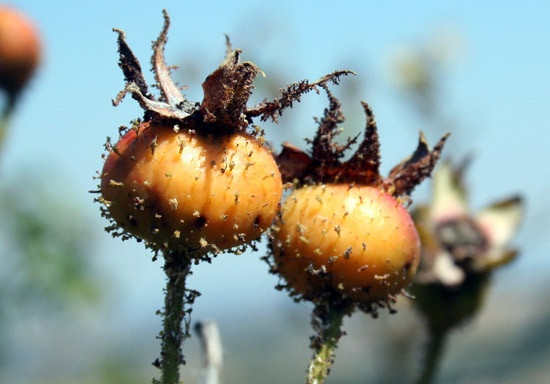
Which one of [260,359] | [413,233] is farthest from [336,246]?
[260,359]

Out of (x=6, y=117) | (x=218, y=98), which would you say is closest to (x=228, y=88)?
(x=218, y=98)

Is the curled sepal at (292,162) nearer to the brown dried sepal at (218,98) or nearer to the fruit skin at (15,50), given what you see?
the brown dried sepal at (218,98)

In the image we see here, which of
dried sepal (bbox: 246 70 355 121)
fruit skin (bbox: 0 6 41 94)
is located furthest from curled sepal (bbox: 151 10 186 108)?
fruit skin (bbox: 0 6 41 94)

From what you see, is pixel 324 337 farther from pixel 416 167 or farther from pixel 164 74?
pixel 164 74

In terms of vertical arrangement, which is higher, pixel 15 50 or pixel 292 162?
pixel 15 50

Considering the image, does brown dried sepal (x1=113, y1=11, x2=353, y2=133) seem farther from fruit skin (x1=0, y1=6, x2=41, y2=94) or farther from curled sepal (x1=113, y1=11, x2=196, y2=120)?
fruit skin (x1=0, y1=6, x2=41, y2=94)

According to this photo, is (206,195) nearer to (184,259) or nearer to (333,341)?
(184,259)
